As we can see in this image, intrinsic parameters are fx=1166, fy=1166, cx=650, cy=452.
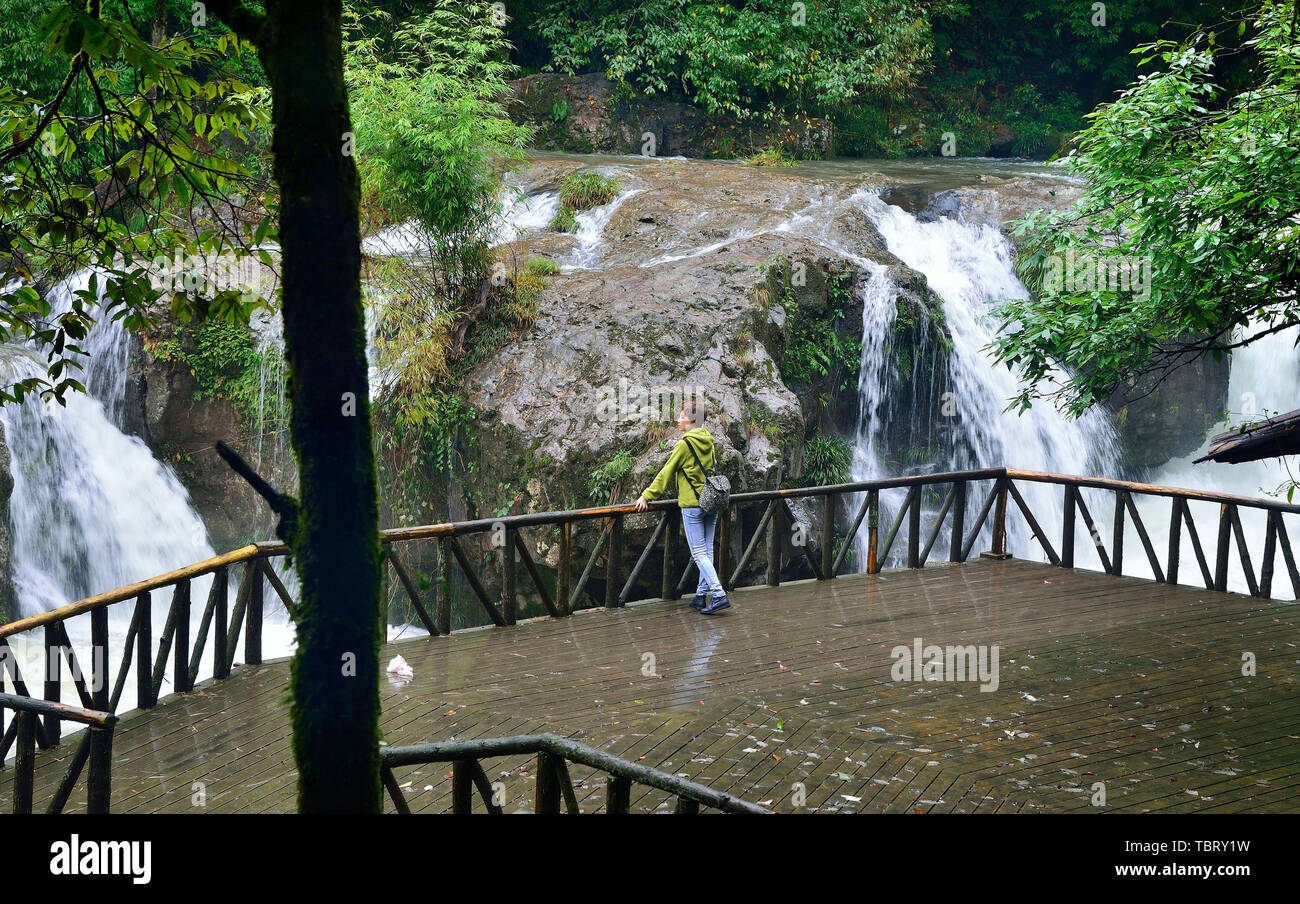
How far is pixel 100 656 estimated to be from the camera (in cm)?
774

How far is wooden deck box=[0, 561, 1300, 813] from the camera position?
684 cm

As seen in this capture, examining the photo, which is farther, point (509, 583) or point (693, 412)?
point (509, 583)

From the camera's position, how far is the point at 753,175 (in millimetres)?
20000

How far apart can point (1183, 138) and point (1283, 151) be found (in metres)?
1.73

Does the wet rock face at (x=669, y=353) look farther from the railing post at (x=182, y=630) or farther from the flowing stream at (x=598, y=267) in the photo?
the railing post at (x=182, y=630)

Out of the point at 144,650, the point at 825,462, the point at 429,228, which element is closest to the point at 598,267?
the point at 429,228

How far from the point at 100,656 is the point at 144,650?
0.46 metres

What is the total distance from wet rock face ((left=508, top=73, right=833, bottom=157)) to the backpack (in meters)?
16.0

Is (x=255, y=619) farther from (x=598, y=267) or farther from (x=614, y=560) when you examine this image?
(x=598, y=267)

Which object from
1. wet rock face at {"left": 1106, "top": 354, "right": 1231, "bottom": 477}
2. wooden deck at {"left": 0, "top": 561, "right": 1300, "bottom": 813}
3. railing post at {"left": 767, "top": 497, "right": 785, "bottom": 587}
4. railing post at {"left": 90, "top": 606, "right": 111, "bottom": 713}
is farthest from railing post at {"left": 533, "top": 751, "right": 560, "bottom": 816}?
wet rock face at {"left": 1106, "top": 354, "right": 1231, "bottom": 477}

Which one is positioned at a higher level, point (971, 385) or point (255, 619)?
point (971, 385)

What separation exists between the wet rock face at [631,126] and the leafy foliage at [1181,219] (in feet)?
55.4

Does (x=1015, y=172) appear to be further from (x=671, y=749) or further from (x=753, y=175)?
(x=671, y=749)
